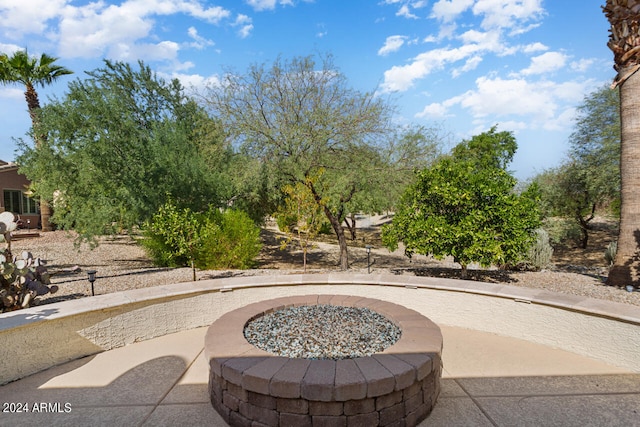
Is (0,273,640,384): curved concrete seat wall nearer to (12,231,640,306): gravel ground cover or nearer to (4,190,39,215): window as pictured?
(12,231,640,306): gravel ground cover

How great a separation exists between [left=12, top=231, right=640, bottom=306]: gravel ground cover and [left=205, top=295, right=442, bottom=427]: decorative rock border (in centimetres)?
468

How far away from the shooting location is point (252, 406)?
303 cm

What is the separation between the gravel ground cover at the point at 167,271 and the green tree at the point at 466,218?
0.98 metres

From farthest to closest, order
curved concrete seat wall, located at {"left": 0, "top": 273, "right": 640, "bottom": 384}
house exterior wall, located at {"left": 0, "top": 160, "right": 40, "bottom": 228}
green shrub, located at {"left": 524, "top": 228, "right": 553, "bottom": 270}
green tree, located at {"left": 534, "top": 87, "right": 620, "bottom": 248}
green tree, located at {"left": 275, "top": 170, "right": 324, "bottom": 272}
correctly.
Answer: house exterior wall, located at {"left": 0, "top": 160, "right": 40, "bottom": 228} → green tree, located at {"left": 534, "top": 87, "right": 620, "bottom": 248} → green tree, located at {"left": 275, "top": 170, "right": 324, "bottom": 272} → green shrub, located at {"left": 524, "top": 228, "right": 553, "bottom": 270} → curved concrete seat wall, located at {"left": 0, "top": 273, "right": 640, "bottom": 384}

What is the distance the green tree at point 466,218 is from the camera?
6.78m

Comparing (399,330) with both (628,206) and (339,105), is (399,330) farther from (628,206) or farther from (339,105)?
(339,105)

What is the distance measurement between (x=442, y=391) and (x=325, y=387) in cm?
166

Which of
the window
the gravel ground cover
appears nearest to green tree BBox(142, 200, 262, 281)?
the gravel ground cover

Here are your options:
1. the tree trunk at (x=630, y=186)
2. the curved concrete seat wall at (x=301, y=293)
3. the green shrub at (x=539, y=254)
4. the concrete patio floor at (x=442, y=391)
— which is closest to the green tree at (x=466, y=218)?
the curved concrete seat wall at (x=301, y=293)

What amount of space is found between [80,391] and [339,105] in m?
8.91

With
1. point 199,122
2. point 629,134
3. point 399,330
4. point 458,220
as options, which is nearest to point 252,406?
point 399,330

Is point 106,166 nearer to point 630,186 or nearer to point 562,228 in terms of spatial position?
point 630,186

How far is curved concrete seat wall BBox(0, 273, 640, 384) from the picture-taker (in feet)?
13.6

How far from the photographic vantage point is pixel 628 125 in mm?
6617
